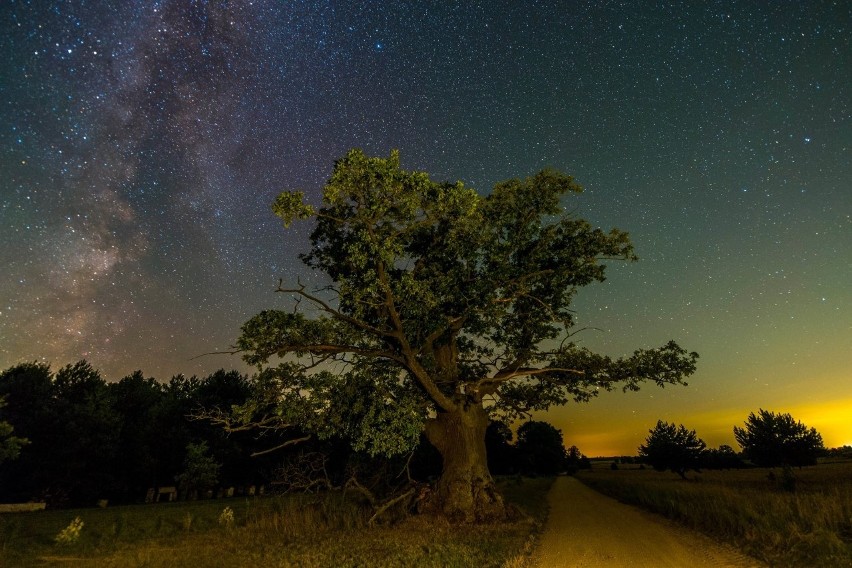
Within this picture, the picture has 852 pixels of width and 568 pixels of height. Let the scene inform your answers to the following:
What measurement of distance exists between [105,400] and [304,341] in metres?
44.0

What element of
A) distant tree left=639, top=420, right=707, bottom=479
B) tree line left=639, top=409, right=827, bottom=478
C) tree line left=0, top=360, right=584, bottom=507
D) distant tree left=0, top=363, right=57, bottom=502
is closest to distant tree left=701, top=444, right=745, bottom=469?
tree line left=639, top=409, right=827, bottom=478

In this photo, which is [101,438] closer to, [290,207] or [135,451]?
[135,451]

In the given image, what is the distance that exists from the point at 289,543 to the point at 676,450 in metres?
53.4

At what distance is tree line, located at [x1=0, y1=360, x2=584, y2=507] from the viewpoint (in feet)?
143

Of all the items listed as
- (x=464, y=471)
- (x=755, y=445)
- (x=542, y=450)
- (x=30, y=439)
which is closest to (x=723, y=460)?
(x=755, y=445)

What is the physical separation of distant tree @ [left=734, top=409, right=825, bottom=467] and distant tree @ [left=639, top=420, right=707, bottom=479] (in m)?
15.0

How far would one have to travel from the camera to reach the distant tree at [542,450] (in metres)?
103

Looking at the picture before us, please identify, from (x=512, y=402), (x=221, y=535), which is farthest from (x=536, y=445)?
(x=221, y=535)

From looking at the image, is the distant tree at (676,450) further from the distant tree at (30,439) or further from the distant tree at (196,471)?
the distant tree at (30,439)

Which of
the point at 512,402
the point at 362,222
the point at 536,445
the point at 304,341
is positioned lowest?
the point at 536,445

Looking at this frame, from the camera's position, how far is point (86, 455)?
145ft

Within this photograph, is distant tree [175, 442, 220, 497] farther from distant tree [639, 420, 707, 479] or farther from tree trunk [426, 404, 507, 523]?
distant tree [639, 420, 707, 479]

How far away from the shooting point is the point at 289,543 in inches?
529

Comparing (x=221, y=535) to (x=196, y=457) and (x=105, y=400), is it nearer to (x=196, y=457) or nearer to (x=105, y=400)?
(x=196, y=457)
